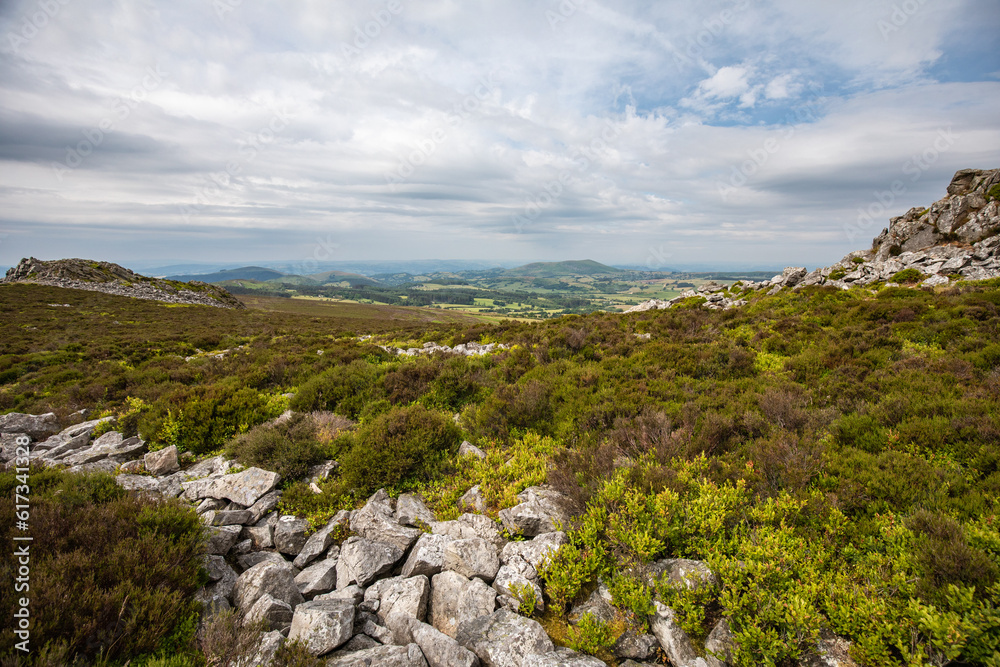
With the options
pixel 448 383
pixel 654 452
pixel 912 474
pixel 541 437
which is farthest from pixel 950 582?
pixel 448 383

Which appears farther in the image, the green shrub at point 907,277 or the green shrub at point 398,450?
the green shrub at point 907,277

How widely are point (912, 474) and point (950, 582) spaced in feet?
7.32

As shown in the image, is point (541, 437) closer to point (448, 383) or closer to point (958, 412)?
point (448, 383)

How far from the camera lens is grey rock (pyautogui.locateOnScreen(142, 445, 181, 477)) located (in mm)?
8586

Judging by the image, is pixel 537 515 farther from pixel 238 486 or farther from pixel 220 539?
pixel 238 486

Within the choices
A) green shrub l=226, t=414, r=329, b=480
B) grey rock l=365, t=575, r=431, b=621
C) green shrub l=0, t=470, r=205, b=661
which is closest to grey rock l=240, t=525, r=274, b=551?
green shrub l=0, t=470, r=205, b=661

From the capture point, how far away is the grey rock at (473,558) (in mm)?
5492

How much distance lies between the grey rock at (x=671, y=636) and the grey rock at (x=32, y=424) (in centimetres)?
1635

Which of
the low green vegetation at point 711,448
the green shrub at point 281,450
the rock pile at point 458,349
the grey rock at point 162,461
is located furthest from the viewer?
the rock pile at point 458,349

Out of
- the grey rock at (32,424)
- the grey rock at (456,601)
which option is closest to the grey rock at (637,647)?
the grey rock at (456,601)

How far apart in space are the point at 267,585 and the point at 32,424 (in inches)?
482

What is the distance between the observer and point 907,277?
21.8 metres

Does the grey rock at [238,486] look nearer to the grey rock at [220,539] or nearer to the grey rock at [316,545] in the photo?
the grey rock at [220,539]

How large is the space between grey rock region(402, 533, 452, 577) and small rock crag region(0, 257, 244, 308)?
232 ft
